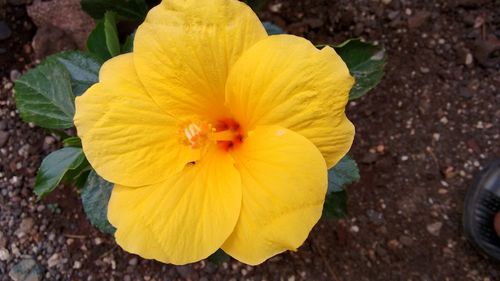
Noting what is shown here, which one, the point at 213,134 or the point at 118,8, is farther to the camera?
the point at 118,8

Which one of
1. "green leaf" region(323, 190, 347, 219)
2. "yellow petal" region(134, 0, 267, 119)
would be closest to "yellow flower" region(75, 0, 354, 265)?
"yellow petal" region(134, 0, 267, 119)

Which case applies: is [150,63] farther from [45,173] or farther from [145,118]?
[45,173]

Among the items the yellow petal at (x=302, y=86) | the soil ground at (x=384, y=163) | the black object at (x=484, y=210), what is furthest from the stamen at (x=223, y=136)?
the black object at (x=484, y=210)

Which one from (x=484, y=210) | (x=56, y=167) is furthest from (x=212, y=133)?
(x=484, y=210)

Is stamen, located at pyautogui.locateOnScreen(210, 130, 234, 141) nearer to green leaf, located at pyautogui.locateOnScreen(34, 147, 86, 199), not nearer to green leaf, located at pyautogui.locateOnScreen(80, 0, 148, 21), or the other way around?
green leaf, located at pyautogui.locateOnScreen(34, 147, 86, 199)

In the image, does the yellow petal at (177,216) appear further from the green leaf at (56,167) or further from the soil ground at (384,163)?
the soil ground at (384,163)

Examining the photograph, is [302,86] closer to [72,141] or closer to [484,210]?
[72,141]
